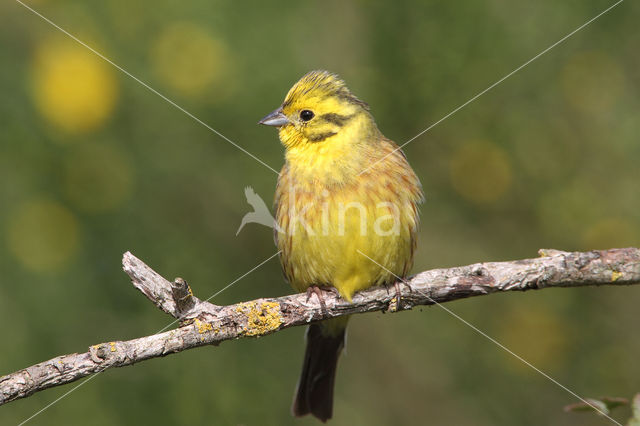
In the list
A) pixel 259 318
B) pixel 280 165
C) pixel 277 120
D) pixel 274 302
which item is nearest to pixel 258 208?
pixel 280 165

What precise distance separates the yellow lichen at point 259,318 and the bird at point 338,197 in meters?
0.49

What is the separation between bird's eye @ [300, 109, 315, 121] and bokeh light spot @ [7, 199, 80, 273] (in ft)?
6.60

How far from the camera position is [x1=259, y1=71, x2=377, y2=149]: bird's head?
4.05 meters

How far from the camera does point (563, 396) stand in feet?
17.9

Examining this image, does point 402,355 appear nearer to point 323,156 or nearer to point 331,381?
point 331,381

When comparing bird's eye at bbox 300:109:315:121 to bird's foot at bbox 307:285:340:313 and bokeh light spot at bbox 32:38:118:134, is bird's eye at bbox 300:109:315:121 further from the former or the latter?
bokeh light spot at bbox 32:38:118:134

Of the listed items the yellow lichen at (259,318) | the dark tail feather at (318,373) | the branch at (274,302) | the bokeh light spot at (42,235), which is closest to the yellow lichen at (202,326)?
the branch at (274,302)

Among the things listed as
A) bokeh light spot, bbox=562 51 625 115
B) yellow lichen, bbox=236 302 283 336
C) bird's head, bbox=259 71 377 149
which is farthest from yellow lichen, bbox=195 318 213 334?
bokeh light spot, bbox=562 51 625 115

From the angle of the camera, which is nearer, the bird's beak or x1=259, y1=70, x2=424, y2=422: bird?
x1=259, y1=70, x2=424, y2=422: bird

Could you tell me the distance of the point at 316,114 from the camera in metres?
4.05

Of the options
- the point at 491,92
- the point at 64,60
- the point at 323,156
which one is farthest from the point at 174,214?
the point at 491,92

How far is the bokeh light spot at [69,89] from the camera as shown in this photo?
202 inches

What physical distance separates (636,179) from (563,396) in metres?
1.71

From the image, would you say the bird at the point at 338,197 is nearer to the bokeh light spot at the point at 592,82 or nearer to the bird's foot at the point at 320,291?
the bird's foot at the point at 320,291
